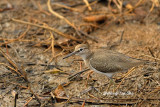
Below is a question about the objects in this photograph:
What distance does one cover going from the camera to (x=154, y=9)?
767 centimetres

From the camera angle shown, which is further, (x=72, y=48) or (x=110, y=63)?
(x=72, y=48)

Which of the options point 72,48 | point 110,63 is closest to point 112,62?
point 110,63

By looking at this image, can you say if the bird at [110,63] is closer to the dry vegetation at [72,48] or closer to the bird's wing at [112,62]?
the bird's wing at [112,62]

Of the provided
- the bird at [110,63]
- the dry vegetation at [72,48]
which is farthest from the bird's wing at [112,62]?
the dry vegetation at [72,48]

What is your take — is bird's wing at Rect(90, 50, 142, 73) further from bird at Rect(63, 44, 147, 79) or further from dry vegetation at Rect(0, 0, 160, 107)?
dry vegetation at Rect(0, 0, 160, 107)

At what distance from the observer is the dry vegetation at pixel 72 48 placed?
4.88 metres

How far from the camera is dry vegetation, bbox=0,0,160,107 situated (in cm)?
488

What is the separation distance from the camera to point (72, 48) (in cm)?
630

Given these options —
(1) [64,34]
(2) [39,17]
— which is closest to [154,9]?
(1) [64,34]

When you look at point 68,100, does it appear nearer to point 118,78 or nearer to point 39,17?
point 118,78

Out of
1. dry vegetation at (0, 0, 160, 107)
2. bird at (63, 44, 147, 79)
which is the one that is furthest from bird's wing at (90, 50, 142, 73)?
dry vegetation at (0, 0, 160, 107)

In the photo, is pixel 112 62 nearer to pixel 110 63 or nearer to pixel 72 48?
pixel 110 63

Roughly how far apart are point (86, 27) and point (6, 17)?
253cm

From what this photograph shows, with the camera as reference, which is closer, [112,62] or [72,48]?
[112,62]
